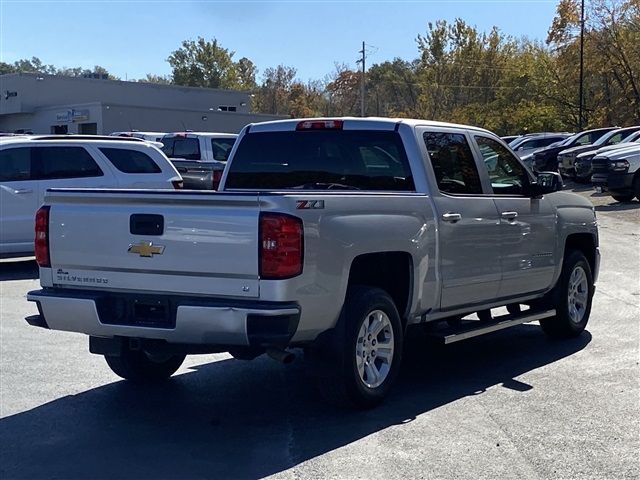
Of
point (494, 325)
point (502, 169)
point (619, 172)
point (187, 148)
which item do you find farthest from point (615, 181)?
point (494, 325)

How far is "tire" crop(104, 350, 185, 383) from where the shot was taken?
6.94m

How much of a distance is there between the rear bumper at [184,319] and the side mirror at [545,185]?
137 inches

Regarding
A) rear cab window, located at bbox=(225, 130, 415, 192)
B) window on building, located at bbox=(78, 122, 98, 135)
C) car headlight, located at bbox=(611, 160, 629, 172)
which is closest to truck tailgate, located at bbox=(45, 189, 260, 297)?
rear cab window, located at bbox=(225, 130, 415, 192)

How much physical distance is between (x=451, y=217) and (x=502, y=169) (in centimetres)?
148

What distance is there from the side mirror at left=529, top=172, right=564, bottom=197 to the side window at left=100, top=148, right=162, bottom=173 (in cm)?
752

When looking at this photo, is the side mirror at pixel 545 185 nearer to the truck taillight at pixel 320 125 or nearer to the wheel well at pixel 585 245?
the wheel well at pixel 585 245

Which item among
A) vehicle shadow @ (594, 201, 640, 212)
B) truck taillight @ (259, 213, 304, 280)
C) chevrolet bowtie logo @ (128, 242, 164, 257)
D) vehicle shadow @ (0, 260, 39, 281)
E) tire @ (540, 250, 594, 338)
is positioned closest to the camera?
truck taillight @ (259, 213, 304, 280)

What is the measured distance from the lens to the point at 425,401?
6.59 metres

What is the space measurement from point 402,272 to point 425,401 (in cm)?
97

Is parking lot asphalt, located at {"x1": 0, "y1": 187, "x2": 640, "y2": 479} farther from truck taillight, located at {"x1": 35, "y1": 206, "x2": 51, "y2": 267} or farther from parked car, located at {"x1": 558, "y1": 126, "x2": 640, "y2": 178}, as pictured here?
parked car, located at {"x1": 558, "y1": 126, "x2": 640, "y2": 178}

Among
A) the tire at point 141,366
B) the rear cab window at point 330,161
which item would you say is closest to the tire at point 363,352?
the rear cab window at point 330,161

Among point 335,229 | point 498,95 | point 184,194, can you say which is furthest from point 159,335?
point 498,95

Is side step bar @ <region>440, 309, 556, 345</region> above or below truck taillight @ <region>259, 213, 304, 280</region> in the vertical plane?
below

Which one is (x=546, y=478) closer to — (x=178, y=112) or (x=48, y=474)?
(x=48, y=474)
